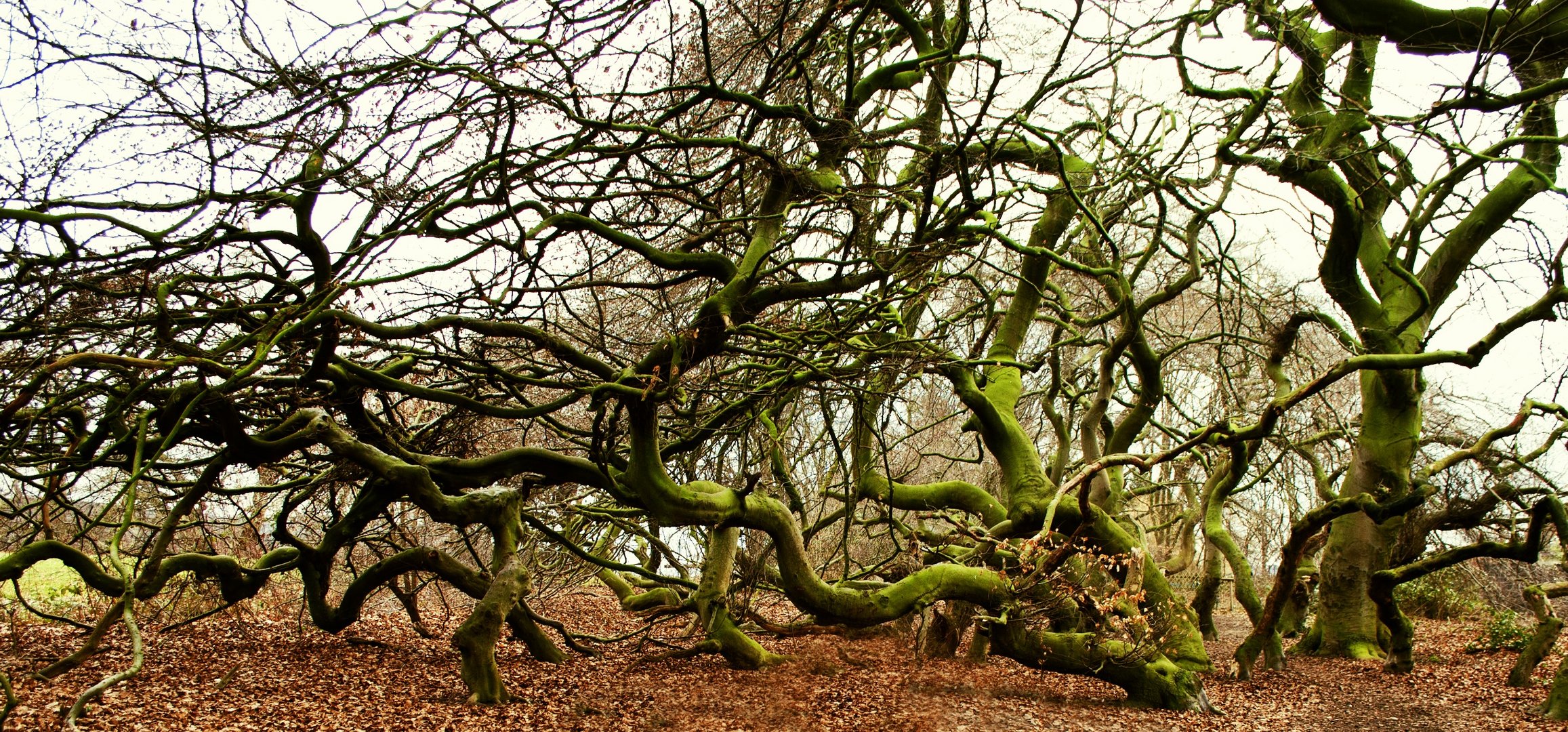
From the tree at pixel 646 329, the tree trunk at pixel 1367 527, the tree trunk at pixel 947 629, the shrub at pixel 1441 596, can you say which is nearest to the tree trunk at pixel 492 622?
the tree at pixel 646 329

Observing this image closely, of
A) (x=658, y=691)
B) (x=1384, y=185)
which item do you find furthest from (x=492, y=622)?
(x=1384, y=185)

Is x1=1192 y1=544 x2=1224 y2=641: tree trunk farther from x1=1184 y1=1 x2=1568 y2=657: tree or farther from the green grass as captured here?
the green grass

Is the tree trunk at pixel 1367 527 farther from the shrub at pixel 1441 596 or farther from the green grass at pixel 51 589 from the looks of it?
the green grass at pixel 51 589

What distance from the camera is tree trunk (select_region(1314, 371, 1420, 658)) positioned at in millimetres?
9766

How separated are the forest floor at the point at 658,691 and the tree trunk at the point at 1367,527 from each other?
15.8 inches

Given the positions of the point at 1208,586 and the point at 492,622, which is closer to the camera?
the point at 492,622

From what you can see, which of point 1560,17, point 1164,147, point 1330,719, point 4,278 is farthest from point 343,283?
point 1560,17

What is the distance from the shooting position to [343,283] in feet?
16.0

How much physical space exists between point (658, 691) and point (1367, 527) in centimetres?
782

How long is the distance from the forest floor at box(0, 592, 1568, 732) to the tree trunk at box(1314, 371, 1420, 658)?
0.40 meters

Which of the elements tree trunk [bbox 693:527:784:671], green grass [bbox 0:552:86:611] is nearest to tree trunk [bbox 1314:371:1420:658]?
tree trunk [bbox 693:527:784:671]

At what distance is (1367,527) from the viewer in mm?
10109

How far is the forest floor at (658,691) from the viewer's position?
5477 millimetres

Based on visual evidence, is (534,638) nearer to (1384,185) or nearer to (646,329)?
(646,329)
